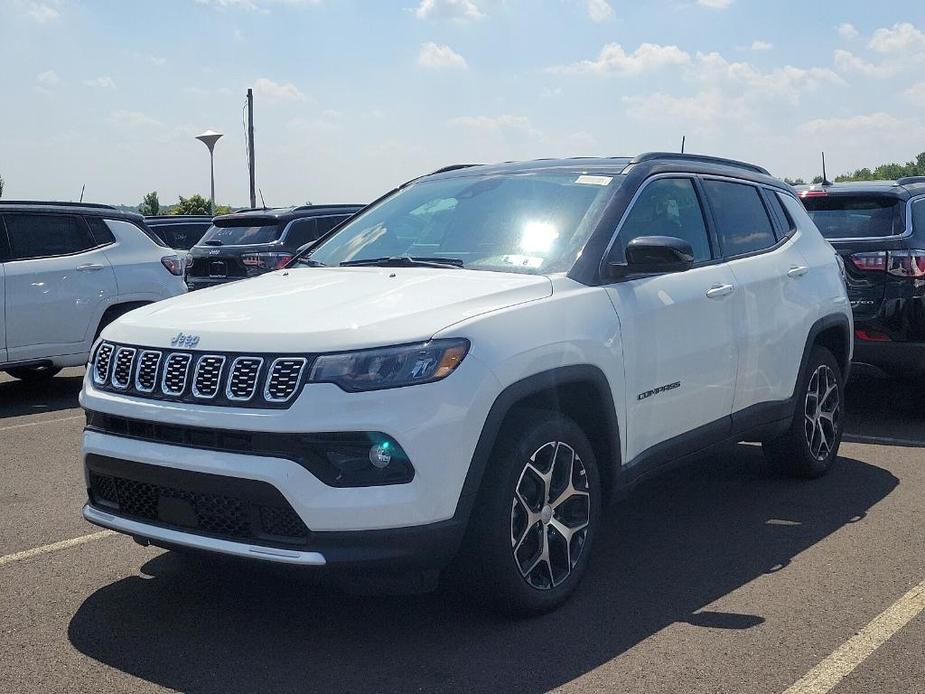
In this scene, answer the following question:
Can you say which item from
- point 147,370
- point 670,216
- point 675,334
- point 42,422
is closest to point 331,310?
point 147,370

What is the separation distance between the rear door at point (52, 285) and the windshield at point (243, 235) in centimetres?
263

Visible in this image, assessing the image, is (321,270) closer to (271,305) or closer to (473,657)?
(271,305)

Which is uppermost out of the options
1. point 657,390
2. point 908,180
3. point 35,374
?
point 908,180

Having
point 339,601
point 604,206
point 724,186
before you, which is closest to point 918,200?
point 724,186

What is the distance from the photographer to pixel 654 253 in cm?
461

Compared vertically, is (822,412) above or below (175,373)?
below

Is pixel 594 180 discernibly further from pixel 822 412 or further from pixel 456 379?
pixel 822 412

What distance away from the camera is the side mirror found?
461cm

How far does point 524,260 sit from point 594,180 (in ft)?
2.14

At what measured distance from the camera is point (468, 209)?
5.23 meters

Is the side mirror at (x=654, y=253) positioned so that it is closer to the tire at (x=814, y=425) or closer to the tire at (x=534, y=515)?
the tire at (x=534, y=515)

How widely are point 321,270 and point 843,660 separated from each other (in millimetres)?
2761

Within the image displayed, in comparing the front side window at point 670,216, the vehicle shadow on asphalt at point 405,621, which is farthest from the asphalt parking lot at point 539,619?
the front side window at point 670,216

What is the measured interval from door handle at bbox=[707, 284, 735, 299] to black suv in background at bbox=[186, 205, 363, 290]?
24.7 feet
